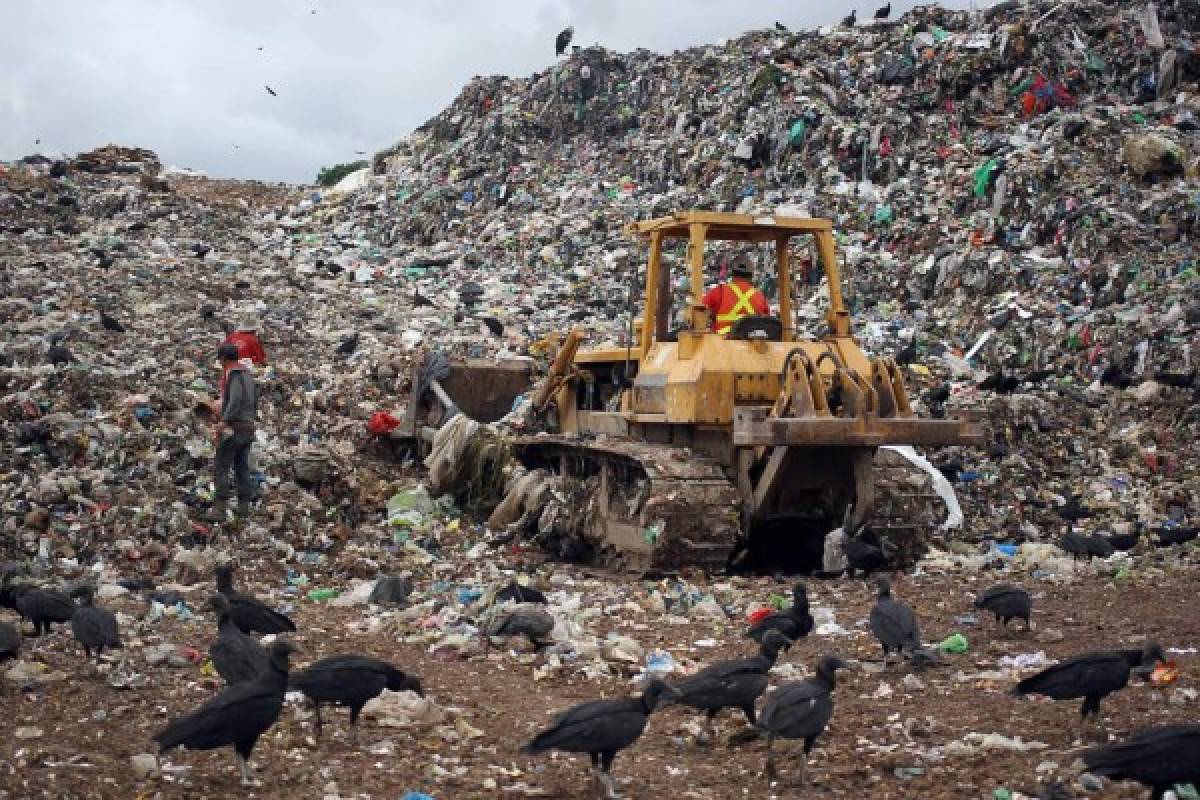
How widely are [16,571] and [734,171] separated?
43.1 feet

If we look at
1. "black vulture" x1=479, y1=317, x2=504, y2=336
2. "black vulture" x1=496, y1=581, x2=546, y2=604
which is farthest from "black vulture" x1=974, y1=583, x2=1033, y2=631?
"black vulture" x1=479, y1=317, x2=504, y2=336

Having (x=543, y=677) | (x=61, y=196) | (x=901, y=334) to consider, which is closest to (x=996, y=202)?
(x=901, y=334)

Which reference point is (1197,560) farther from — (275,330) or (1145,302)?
(275,330)

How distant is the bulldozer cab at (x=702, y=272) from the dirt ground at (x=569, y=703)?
7.43 feet

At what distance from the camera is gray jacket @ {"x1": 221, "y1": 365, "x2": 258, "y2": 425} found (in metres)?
10.2

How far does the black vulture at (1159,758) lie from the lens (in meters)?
4.16

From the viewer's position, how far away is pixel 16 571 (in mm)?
8773

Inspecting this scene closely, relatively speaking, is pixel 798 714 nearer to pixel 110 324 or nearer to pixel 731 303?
pixel 731 303

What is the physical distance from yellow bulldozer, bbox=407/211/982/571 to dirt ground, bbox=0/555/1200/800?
1.12 meters

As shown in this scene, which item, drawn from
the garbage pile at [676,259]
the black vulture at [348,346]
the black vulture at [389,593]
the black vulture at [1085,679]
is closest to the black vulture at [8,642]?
the black vulture at [389,593]

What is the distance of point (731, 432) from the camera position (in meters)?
9.03

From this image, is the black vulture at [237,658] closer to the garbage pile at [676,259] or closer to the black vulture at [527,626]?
the black vulture at [527,626]

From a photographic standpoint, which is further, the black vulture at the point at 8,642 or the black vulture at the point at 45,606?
the black vulture at the point at 45,606

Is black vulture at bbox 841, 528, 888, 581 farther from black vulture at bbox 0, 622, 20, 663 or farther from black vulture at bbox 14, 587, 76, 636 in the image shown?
black vulture at bbox 0, 622, 20, 663
